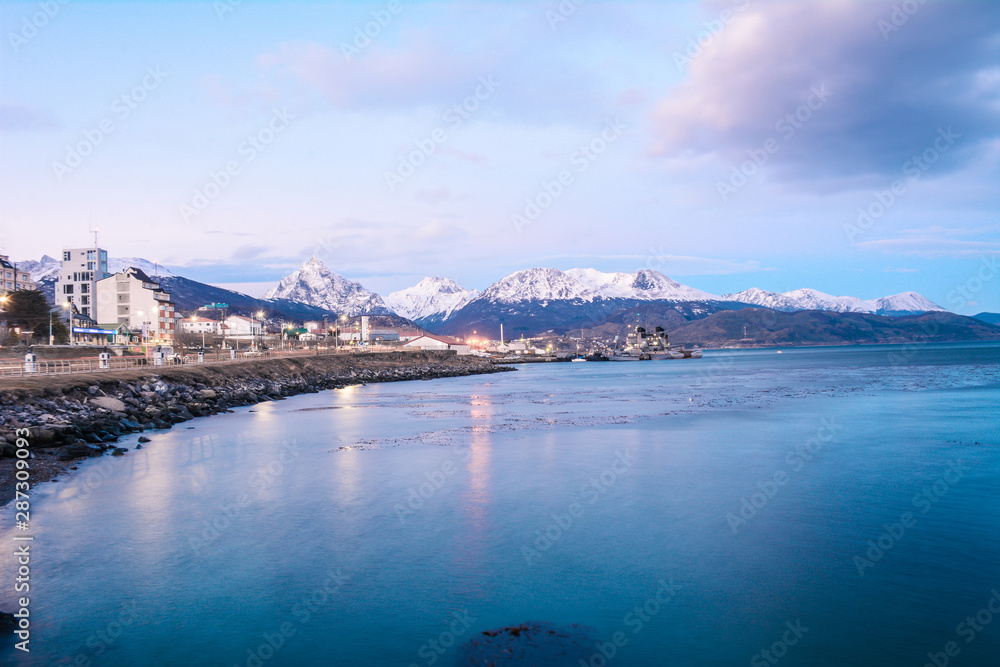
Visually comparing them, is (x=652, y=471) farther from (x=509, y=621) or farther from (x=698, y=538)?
(x=509, y=621)

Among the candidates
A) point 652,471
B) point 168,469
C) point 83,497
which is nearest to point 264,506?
point 83,497

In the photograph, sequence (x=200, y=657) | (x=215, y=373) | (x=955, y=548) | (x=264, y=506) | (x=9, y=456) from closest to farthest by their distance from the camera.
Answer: (x=200, y=657) → (x=955, y=548) → (x=264, y=506) → (x=9, y=456) → (x=215, y=373)

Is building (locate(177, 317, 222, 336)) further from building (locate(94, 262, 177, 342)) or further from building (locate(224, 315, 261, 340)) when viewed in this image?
building (locate(94, 262, 177, 342))

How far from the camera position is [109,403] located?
37.3 metres

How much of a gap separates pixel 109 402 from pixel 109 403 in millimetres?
155

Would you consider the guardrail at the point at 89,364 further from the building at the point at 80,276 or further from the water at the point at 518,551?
the building at the point at 80,276

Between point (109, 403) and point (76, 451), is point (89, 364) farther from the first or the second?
point (76, 451)

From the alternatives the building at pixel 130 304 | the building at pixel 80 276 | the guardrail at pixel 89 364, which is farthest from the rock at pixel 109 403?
the building at pixel 80 276

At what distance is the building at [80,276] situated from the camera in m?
118

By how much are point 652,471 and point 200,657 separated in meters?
18.9

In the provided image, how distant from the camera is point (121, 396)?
39969 millimetres

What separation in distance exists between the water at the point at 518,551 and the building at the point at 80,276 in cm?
10743

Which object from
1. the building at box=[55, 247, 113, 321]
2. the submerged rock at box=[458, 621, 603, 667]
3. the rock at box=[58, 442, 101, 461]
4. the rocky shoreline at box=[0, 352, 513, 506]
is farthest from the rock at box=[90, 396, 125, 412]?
the building at box=[55, 247, 113, 321]

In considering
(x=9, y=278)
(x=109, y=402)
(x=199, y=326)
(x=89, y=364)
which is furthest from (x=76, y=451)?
(x=199, y=326)
